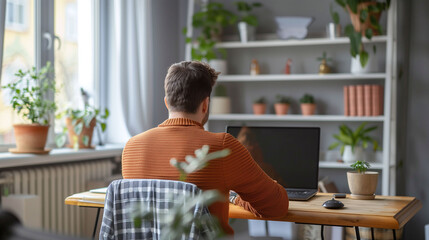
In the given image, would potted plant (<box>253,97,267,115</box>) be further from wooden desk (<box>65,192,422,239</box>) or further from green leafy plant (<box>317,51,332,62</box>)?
wooden desk (<box>65,192,422,239</box>)

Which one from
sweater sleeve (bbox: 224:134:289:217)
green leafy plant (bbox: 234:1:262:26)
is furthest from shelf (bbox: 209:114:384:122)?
sweater sleeve (bbox: 224:134:289:217)

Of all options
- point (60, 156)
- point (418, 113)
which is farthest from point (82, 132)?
point (418, 113)

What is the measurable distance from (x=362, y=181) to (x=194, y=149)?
0.80 metres

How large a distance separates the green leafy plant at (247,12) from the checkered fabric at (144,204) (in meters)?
2.85

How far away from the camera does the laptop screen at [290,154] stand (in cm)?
227

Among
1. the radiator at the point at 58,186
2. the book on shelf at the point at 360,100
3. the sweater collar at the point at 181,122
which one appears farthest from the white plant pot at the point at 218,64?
the sweater collar at the point at 181,122

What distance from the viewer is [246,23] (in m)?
4.21

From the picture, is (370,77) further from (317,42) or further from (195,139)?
(195,139)

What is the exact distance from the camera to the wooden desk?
1.80 m

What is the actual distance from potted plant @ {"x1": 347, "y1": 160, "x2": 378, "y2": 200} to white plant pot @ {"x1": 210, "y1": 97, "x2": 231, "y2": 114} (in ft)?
7.36

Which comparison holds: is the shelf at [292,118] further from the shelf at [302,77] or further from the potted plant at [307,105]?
the shelf at [302,77]

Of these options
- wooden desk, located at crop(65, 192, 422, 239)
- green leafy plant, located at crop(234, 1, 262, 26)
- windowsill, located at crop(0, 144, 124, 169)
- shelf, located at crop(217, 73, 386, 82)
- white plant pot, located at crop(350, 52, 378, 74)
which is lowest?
wooden desk, located at crop(65, 192, 422, 239)

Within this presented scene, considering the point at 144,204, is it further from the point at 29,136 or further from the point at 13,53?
the point at 13,53

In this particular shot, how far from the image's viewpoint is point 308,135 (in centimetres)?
229
